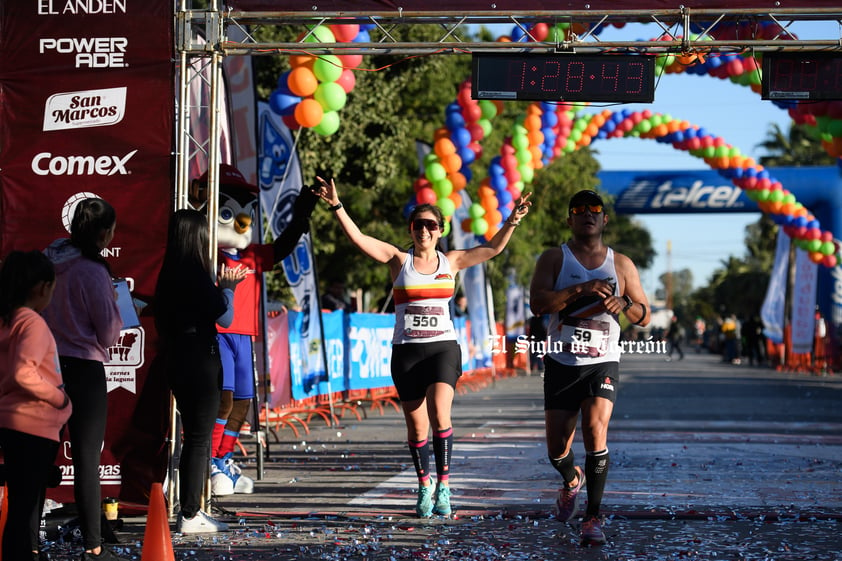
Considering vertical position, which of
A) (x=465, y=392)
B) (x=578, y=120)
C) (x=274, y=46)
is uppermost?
(x=578, y=120)

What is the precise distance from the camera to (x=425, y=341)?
25.5 ft

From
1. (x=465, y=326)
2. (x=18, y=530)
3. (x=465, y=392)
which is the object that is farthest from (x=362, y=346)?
(x=18, y=530)

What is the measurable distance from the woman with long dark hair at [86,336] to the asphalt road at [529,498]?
2.07ft

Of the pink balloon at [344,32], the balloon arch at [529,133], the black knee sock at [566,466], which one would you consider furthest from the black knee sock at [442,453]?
the pink balloon at [344,32]

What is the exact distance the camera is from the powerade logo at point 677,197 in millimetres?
39375

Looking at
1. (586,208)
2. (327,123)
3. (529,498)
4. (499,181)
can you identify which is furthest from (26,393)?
(499,181)

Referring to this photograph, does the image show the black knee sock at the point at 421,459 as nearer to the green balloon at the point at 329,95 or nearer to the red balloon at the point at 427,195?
the green balloon at the point at 329,95

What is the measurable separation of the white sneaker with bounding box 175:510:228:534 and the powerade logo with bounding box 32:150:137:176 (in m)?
2.28

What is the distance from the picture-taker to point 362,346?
1784 cm

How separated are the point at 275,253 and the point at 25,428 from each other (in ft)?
11.3

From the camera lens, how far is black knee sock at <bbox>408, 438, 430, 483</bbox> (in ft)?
25.5

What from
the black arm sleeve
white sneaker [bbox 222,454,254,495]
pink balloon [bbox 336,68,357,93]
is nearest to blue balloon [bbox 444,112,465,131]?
pink balloon [bbox 336,68,357,93]

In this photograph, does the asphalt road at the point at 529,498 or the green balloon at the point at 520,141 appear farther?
the green balloon at the point at 520,141

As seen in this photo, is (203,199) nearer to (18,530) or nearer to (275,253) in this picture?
(275,253)
